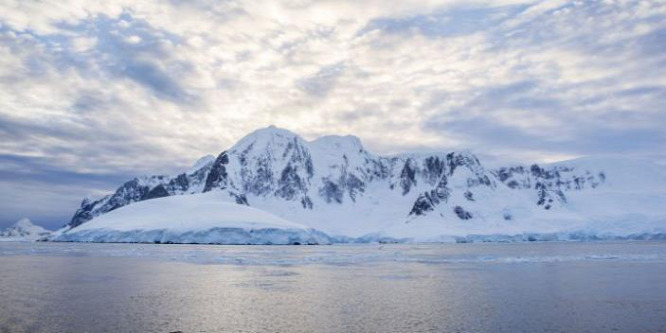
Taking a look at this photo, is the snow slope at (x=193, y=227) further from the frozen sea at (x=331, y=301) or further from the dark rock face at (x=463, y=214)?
the frozen sea at (x=331, y=301)

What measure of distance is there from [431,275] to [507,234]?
13936cm

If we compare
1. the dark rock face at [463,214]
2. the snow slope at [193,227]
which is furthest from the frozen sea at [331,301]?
the dark rock face at [463,214]

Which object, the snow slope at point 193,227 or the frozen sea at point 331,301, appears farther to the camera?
the snow slope at point 193,227

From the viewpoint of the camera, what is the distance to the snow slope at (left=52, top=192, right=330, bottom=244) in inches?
4606

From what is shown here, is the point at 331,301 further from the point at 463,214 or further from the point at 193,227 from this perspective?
the point at 463,214

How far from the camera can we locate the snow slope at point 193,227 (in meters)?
117

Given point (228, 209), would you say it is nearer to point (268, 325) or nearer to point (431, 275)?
point (431, 275)

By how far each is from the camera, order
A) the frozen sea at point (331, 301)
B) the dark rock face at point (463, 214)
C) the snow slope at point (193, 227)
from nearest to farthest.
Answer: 1. the frozen sea at point (331, 301)
2. the snow slope at point (193, 227)
3. the dark rock face at point (463, 214)

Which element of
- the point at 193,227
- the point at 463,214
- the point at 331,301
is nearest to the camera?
the point at 331,301

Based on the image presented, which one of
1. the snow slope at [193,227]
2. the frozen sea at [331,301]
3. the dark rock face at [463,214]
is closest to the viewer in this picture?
the frozen sea at [331,301]

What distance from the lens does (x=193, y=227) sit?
11650 cm

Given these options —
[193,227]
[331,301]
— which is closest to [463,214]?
[193,227]

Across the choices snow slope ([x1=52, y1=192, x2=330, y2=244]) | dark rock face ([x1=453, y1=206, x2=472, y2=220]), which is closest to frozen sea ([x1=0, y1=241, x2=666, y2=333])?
snow slope ([x1=52, y1=192, x2=330, y2=244])

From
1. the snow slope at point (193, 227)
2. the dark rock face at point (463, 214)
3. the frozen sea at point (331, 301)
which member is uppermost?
the dark rock face at point (463, 214)
